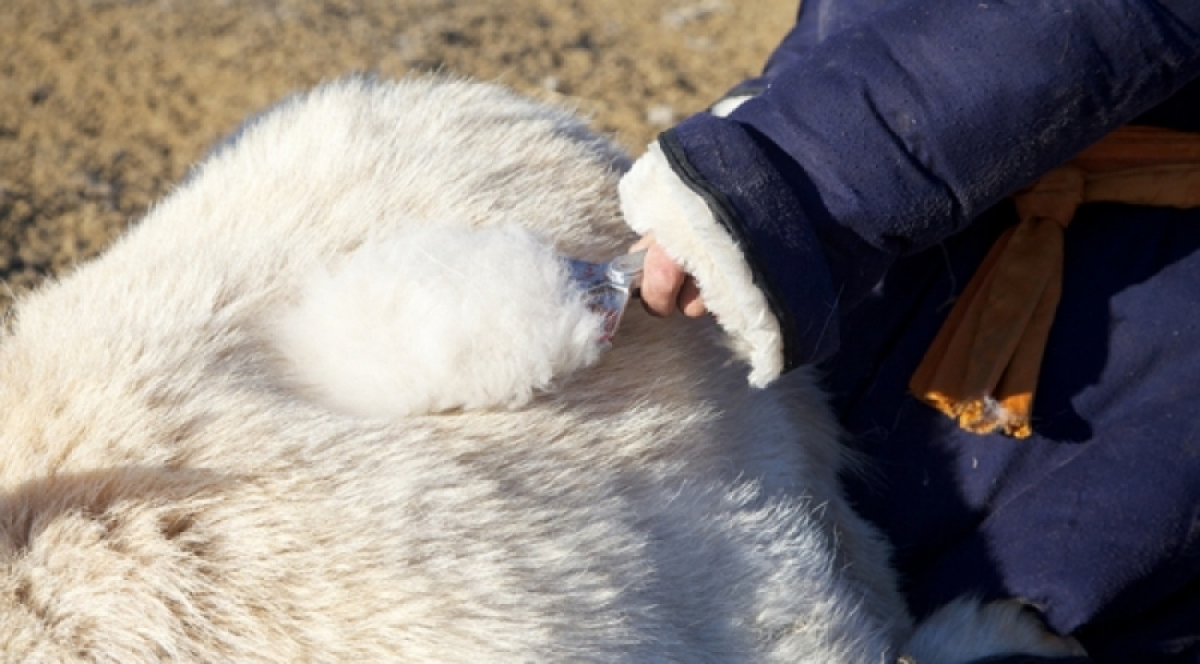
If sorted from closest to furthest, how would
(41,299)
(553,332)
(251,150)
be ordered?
(553,332) < (41,299) < (251,150)

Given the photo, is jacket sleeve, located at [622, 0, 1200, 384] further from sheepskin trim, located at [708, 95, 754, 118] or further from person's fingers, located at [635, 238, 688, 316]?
sheepskin trim, located at [708, 95, 754, 118]

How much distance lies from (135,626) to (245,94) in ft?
8.03

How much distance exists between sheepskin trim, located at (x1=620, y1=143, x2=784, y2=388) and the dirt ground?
1613 mm

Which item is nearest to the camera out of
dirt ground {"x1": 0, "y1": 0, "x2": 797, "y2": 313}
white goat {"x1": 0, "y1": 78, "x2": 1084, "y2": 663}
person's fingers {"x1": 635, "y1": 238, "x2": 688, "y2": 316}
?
white goat {"x1": 0, "y1": 78, "x2": 1084, "y2": 663}

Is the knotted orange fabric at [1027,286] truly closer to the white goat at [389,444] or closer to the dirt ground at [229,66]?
the white goat at [389,444]

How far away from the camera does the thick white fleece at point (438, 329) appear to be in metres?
0.97

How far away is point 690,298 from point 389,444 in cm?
34

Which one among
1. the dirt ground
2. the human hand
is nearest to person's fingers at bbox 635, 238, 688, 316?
the human hand

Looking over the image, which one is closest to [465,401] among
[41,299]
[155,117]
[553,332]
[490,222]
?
[553,332]

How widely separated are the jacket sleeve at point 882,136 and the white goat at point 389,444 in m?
0.14

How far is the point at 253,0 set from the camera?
3.51 metres

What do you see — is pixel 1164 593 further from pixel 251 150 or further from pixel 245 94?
pixel 245 94

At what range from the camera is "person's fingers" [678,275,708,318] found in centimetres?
111

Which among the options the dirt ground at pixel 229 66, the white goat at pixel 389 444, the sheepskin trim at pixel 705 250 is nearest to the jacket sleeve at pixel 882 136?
the sheepskin trim at pixel 705 250
